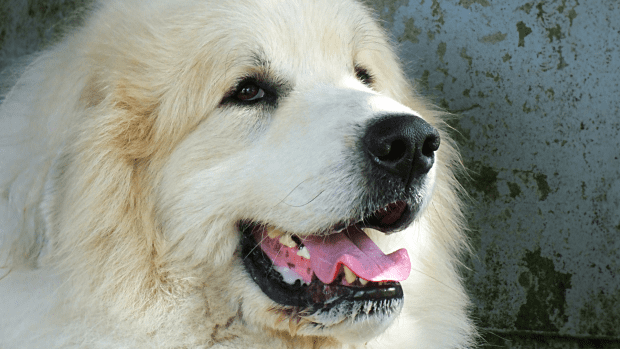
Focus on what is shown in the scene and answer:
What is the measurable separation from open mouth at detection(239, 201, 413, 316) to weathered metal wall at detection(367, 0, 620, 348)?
4.40ft

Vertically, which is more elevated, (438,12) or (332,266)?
(438,12)

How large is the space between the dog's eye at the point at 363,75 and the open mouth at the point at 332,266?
29.7 inches

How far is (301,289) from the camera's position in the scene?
1757 mm

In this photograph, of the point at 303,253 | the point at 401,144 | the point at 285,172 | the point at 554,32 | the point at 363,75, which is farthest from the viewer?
the point at 554,32

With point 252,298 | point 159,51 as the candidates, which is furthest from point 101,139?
point 252,298

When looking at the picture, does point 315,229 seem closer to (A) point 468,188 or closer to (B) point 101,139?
(B) point 101,139

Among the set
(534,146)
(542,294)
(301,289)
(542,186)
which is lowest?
(542,294)

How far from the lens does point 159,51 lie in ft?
6.25

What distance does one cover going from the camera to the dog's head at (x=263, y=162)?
1.66 meters

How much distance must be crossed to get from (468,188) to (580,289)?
0.78 meters

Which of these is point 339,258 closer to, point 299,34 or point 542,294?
point 299,34

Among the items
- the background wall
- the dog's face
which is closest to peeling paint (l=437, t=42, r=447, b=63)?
the background wall

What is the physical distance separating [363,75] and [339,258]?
947 mm

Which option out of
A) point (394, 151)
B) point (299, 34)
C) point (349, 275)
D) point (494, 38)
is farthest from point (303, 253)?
point (494, 38)
